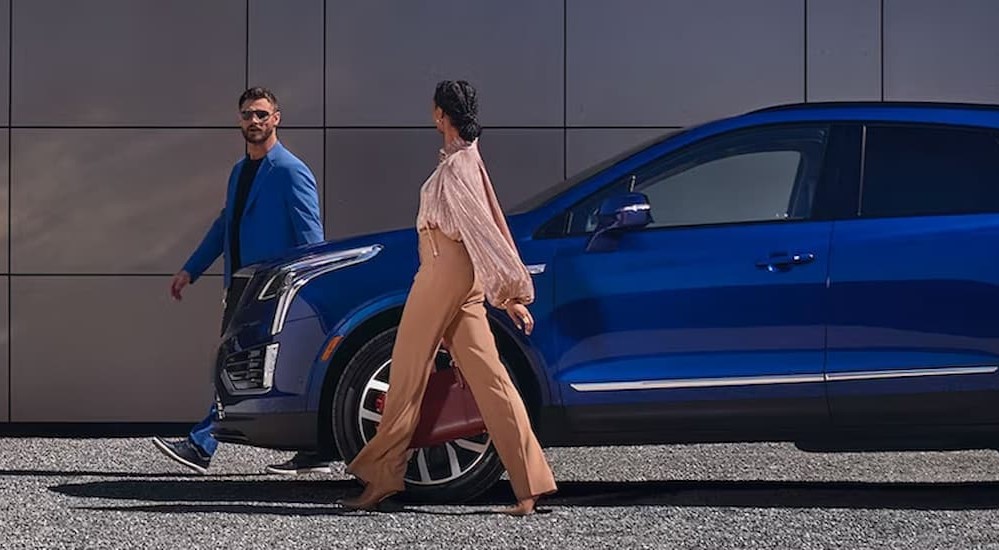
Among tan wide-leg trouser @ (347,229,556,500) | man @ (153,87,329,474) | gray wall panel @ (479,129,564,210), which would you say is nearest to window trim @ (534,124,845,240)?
tan wide-leg trouser @ (347,229,556,500)

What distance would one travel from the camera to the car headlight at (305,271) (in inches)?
337

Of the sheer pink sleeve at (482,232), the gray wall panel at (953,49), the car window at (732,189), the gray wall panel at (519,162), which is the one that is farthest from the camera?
the gray wall panel at (953,49)

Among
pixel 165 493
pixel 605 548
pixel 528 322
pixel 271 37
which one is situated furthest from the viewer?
pixel 271 37

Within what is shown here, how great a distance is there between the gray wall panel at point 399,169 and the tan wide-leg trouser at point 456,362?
188 inches

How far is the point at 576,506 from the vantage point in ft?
28.4

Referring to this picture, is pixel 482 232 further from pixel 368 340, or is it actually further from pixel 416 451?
pixel 416 451

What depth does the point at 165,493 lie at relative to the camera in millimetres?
9203

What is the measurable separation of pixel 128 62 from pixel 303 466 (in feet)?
13.8

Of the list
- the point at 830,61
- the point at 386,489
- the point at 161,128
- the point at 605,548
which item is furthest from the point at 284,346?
the point at 830,61

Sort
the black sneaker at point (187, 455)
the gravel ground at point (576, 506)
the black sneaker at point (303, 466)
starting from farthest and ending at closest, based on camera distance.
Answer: the black sneaker at point (187, 455), the black sneaker at point (303, 466), the gravel ground at point (576, 506)

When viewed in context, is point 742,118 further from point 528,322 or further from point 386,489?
point 386,489

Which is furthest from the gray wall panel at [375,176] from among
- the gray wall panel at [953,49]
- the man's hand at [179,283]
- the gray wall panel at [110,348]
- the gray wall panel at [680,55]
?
the gray wall panel at [953,49]

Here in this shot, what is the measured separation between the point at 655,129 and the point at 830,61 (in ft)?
3.97

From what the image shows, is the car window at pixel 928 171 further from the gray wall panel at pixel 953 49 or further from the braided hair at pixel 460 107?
the gray wall panel at pixel 953 49
